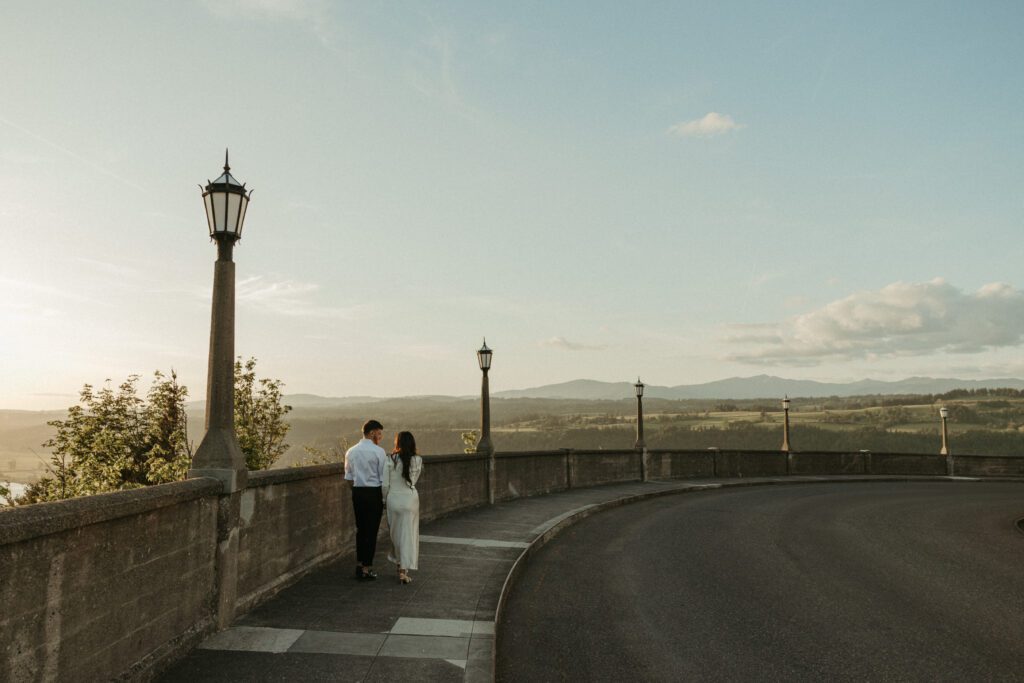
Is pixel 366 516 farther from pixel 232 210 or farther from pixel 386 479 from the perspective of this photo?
pixel 232 210

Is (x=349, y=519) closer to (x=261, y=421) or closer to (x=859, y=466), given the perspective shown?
(x=859, y=466)

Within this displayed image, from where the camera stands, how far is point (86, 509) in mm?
4449

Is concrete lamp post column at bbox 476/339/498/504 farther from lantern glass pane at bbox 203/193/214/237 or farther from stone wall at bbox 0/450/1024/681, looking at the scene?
lantern glass pane at bbox 203/193/214/237

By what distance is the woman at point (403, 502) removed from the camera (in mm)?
8492

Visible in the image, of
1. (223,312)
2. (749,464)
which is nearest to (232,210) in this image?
(223,312)

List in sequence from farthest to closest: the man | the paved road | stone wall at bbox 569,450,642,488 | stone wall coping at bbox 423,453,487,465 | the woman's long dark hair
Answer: stone wall at bbox 569,450,642,488 < stone wall coping at bbox 423,453,487,465 < the woman's long dark hair < the man < the paved road

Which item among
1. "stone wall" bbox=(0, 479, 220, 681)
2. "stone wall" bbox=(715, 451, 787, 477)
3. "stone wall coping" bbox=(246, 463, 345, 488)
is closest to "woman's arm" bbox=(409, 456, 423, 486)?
"stone wall coping" bbox=(246, 463, 345, 488)

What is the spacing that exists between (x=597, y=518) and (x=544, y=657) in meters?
10.4

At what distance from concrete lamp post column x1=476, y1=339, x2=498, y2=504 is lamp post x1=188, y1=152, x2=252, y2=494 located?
408 inches

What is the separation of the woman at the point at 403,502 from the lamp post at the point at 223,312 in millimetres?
2109

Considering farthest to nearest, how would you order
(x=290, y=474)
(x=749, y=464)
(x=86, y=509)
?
1. (x=749, y=464)
2. (x=290, y=474)
3. (x=86, y=509)

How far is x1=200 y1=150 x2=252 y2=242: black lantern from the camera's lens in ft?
22.7

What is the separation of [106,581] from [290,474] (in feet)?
10.6

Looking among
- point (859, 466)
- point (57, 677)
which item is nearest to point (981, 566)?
point (57, 677)
